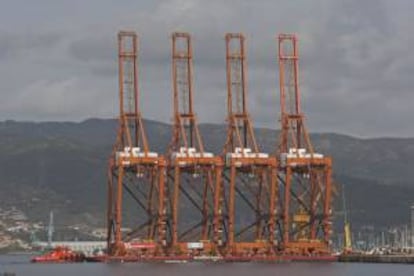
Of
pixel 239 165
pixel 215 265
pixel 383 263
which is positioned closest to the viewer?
pixel 215 265

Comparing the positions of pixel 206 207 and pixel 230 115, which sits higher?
pixel 230 115

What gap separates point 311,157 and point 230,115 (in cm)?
1153

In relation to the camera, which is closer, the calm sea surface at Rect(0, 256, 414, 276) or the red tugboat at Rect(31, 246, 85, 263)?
the calm sea surface at Rect(0, 256, 414, 276)

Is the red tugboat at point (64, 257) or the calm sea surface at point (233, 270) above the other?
the red tugboat at point (64, 257)

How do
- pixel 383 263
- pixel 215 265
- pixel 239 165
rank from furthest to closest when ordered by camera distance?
pixel 383 263 < pixel 239 165 < pixel 215 265

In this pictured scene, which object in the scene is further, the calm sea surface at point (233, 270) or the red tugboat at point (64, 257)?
the red tugboat at point (64, 257)

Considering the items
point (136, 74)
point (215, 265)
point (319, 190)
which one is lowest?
point (215, 265)

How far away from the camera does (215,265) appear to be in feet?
480

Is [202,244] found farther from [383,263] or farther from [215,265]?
[383,263]

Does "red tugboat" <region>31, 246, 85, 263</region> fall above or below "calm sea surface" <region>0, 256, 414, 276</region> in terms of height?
above

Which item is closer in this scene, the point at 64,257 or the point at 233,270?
the point at 233,270

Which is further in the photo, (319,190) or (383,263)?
(383,263)

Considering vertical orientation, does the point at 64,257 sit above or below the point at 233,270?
above

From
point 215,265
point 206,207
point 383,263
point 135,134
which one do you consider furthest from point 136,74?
point 383,263
